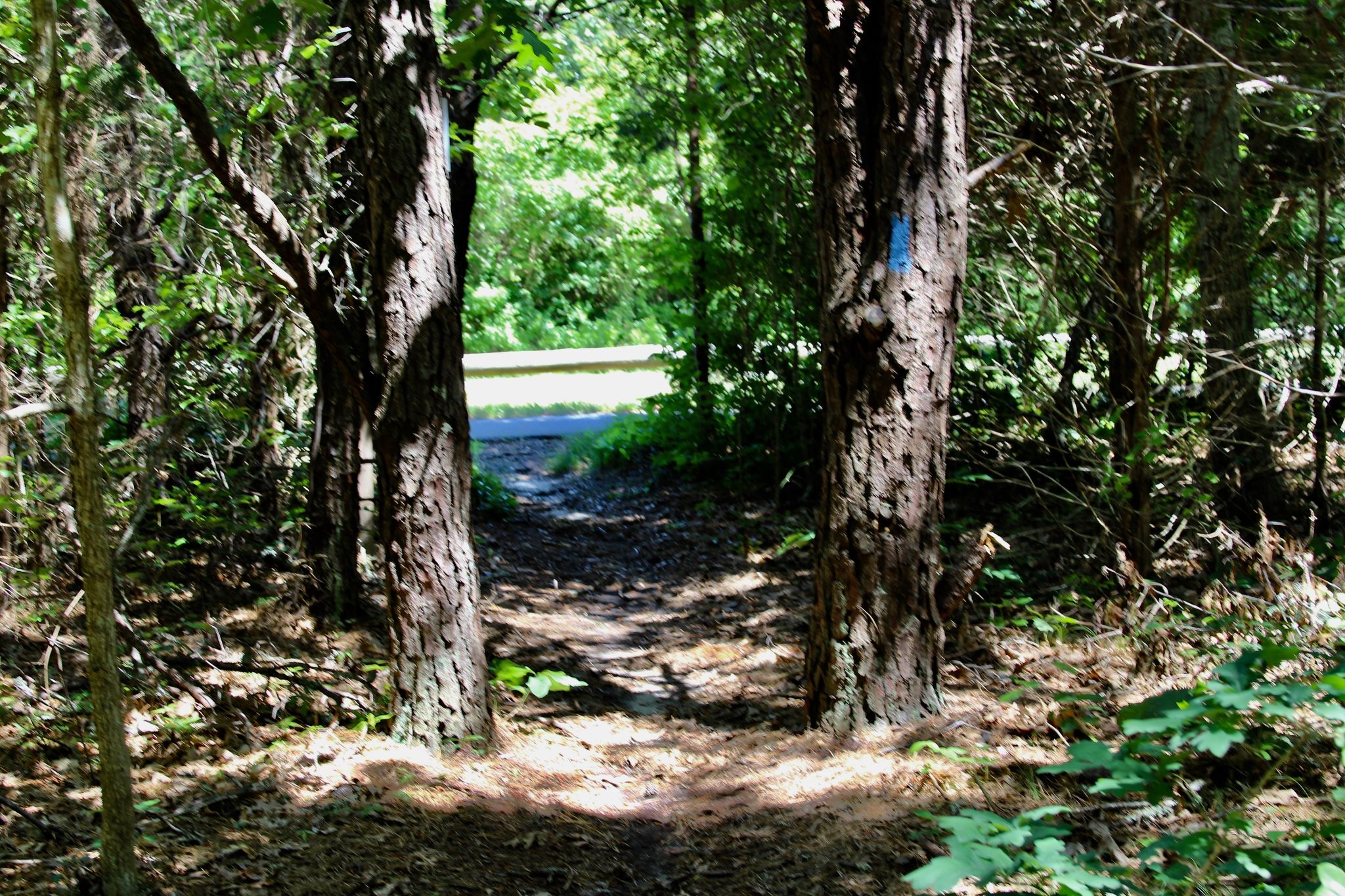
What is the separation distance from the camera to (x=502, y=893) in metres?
3.77

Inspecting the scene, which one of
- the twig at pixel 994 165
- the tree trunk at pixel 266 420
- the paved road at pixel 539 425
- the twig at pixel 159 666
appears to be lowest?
the twig at pixel 159 666

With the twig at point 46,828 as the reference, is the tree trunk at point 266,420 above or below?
above

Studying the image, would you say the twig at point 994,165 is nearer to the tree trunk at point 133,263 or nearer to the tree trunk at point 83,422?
the tree trunk at point 83,422

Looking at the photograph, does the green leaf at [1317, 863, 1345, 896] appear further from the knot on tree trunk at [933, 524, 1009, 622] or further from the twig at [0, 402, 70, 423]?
the twig at [0, 402, 70, 423]

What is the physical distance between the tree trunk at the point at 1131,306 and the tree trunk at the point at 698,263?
5.32m

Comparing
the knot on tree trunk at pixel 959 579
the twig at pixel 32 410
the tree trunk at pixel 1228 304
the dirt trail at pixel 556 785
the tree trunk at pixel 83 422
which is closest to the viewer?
the twig at pixel 32 410

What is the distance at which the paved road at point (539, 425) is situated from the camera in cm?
1656

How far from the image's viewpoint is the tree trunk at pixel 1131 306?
582cm

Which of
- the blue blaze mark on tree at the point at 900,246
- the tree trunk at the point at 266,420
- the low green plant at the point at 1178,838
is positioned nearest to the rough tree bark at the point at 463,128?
the tree trunk at the point at 266,420

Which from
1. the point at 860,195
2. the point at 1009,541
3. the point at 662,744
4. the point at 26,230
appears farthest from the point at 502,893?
the point at 26,230

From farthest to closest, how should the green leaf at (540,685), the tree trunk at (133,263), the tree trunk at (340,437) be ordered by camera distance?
the tree trunk at (133,263), the tree trunk at (340,437), the green leaf at (540,685)

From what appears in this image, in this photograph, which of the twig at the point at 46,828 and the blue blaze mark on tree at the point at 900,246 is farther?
the blue blaze mark on tree at the point at 900,246

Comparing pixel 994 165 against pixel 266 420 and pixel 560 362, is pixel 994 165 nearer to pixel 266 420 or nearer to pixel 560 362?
pixel 266 420

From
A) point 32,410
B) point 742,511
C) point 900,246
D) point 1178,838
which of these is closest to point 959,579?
point 900,246
